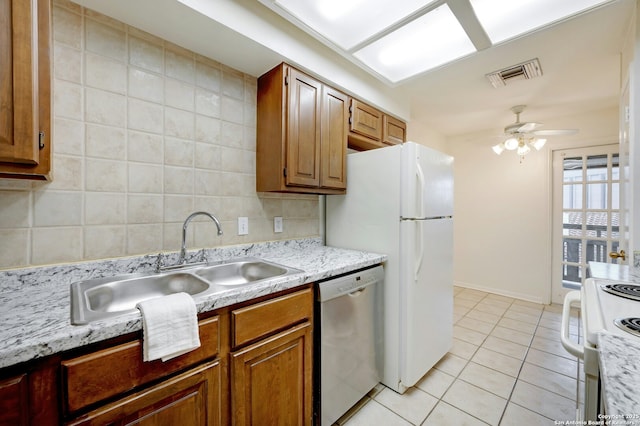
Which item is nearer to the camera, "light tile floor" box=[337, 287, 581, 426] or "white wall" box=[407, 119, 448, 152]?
"light tile floor" box=[337, 287, 581, 426]

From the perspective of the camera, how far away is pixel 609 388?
1.48 feet

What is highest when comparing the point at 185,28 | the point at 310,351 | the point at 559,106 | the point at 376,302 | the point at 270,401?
the point at 559,106

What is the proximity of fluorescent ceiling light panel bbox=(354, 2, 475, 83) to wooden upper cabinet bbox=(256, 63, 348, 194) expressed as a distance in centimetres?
40

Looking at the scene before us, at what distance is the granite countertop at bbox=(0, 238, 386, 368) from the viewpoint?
671 millimetres

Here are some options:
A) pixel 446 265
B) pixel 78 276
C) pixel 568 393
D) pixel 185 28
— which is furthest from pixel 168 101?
pixel 568 393

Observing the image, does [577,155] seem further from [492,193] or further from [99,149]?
[99,149]

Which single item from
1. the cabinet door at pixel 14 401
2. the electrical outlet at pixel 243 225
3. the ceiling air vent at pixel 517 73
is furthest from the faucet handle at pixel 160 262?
the ceiling air vent at pixel 517 73

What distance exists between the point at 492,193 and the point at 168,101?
400 cm

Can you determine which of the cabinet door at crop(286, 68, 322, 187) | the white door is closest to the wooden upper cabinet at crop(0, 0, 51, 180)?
the cabinet door at crop(286, 68, 322, 187)

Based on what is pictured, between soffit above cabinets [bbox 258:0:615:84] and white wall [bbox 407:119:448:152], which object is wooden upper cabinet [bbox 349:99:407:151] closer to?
soffit above cabinets [bbox 258:0:615:84]

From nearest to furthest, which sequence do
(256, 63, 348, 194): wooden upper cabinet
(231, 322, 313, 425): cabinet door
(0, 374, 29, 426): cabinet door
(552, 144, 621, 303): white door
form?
(0, 374, 29, 426): cabinet door < (231, 322, 313, 425): cabinet door < (256, 63, 348, 194): wooden upper cabinet < (552, 144, 621, 303): white door

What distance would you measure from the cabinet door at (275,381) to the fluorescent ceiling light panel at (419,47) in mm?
1748

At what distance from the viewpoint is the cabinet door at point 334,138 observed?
1.87 metres

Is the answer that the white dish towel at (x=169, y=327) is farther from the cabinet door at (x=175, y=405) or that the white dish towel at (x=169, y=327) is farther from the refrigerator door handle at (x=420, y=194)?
the refrigerator door handle at (x=420, y=194)
